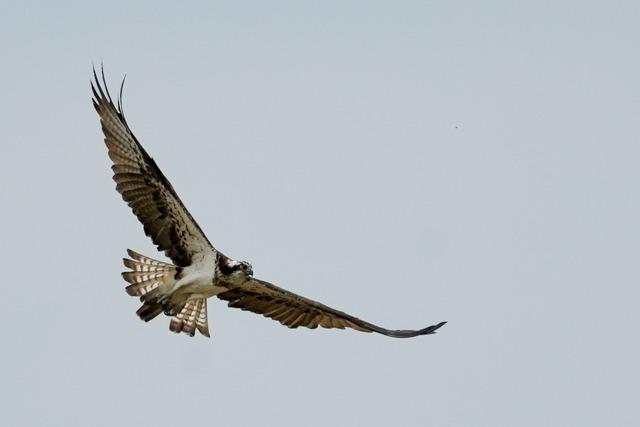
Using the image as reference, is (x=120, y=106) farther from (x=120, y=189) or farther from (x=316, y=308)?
(x=316, y=308)

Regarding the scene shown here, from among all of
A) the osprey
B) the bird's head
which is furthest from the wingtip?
the bird's head

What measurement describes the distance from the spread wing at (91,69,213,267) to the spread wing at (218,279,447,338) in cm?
119

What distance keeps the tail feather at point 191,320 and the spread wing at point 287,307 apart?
821 mm

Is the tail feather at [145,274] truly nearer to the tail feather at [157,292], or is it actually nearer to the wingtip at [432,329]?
the tail feather at [157,292]

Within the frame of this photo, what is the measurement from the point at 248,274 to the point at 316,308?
1.56 meters

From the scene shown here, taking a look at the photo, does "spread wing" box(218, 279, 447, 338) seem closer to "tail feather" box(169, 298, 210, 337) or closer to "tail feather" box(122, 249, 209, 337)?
"tail feather" box(122, 249, 209, 337)

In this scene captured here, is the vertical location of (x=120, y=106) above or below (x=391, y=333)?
above

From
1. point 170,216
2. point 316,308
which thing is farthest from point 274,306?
point 170,216

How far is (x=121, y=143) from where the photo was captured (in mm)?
22625

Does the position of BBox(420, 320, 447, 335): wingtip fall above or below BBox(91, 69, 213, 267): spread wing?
below

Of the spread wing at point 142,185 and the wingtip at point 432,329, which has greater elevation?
the spread wing at point 142,185

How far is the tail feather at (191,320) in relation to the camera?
24.8 meters

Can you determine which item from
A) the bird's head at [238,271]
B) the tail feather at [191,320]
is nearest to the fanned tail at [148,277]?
the bird's head at [238,271]

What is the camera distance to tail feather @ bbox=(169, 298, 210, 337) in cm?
2478
